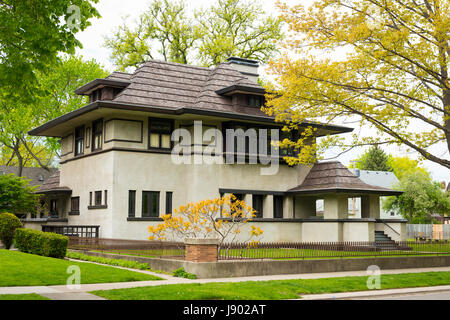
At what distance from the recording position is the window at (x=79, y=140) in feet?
116

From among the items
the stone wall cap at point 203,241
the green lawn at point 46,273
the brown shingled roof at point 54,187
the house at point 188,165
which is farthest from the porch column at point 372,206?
the green lawn at point 46,273

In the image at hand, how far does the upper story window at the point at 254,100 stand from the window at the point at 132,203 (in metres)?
9.22

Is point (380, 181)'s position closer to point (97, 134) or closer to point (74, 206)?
point (74, 206)

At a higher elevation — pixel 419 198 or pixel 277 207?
pixel 419 198

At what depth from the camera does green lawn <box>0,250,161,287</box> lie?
15430mm

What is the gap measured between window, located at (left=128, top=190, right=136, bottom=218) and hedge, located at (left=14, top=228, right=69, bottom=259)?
7.00m

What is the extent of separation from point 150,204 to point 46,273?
48.6 ft

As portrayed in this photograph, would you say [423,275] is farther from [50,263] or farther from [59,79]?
[59,79]

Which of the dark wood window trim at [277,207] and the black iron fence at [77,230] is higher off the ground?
the dark wood window trim at [277,207]

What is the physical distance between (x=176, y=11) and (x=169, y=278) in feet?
132

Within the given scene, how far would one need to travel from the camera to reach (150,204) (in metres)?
31.5

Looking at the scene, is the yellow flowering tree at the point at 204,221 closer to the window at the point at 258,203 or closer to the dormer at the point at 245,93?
the window at the point at 258,203

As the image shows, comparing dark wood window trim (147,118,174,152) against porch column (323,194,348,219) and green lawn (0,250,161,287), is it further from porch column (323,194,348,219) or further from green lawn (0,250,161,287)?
green lawn (0,250,161,287)

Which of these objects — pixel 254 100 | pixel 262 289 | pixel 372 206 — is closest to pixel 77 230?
pixel 254 100
